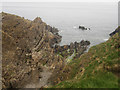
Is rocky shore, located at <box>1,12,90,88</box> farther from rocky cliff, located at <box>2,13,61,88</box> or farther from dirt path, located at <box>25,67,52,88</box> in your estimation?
dirt path, located at <box>25,67,52,88</box>

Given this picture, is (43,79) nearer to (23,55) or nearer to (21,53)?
(23,55)

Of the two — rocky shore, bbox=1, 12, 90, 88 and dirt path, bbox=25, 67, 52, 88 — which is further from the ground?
rocky shore, bbox=1, 12, 90, 88

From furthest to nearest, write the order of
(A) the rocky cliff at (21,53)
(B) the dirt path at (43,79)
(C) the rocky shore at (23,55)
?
(A) the rocky cliff at (21,53), (C) the rocky shore at (23,55), (B) the dirt path at (43,79)

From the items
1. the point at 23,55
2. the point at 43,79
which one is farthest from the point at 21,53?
the point at 43,79

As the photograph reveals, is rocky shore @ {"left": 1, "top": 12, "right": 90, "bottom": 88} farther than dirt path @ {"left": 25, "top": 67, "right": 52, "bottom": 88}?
Yes

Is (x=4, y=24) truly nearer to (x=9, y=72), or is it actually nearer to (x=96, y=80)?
(x=9, y=72)

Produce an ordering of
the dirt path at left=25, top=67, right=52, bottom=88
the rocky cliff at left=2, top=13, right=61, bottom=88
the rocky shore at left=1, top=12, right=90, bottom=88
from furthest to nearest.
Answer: the rocky cliff at left=2, top=13, right=61, bottom=88 < the rocky shore at left=1, top=12, right=90, bottom=88 < the dirt path at left=25, top=67, right=52, bottom=88

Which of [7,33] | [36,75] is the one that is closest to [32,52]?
[36,75]

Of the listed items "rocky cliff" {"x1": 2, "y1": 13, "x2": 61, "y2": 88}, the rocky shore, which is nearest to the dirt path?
the rocky shore

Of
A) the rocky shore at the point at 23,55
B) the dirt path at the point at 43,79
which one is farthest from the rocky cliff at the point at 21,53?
the dirt path at the point at 43,79

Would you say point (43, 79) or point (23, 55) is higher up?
point (23, 55)

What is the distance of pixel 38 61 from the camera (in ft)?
165

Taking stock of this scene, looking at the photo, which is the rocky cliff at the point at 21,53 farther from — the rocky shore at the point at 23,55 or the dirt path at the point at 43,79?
the dirt path at the point at 43,79

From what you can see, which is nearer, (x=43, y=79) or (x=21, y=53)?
(x=43, y=79)
